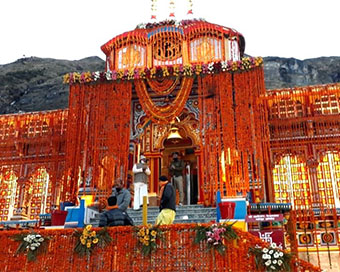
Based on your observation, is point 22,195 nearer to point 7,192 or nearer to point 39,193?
point 39,193

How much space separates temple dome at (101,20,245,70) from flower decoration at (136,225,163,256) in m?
9.38

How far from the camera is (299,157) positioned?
14.6m

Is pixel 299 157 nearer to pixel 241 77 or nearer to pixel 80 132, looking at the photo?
pixel 241 77

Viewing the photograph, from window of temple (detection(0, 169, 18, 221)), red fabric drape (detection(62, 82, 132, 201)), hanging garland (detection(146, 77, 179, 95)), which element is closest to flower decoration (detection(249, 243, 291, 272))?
Result: red fabric drape (detection(62, 82, 132, 201))

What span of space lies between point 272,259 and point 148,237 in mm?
1970

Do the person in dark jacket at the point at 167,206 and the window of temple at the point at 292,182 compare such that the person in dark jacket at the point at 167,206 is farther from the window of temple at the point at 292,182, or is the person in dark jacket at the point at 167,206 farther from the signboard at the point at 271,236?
the window of temple at the point at 292,182

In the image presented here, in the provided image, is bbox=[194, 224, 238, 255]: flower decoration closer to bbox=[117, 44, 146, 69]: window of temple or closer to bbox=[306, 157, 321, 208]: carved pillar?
bbox=[306, 157, 321, 208]: carved pillar

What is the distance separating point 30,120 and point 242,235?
11.6 m

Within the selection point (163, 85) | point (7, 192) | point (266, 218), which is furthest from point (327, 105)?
point (7, 192)

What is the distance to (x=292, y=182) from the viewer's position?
1441cm

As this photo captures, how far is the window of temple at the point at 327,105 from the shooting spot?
1445 centimetres

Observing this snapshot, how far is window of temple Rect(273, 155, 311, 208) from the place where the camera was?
46.2 ft

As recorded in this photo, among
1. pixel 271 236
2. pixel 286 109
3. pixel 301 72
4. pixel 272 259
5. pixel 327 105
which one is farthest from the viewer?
pixel 301 72

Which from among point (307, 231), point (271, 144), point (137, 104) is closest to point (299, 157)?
point (271, 144)
